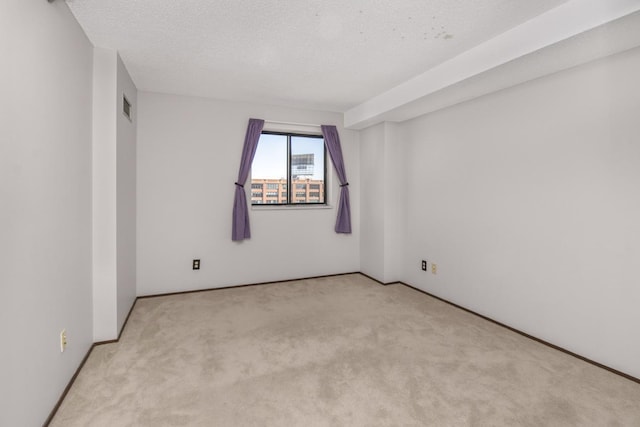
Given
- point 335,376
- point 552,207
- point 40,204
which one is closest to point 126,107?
point 40,204

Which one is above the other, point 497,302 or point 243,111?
point 243,111

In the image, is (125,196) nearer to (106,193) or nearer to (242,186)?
(106,193)

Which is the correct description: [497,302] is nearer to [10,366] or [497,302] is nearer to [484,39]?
[484,39]

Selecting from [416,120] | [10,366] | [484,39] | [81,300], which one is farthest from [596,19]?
[81,300]

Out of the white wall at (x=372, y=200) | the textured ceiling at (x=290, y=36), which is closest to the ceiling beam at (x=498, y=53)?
the textured ceiling at (x=290, y=36)

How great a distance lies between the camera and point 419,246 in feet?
13.6

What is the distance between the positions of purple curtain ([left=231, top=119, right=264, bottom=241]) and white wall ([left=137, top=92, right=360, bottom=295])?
0.30 feet

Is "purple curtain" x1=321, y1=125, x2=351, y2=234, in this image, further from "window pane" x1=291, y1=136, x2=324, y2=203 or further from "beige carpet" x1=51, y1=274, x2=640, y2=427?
"beige carpet" x1=51, y1=274, x2=640, y2=427

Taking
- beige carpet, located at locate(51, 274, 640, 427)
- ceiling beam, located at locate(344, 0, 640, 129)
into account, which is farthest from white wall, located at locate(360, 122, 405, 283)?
beige carpet, located at locate(51, 274, 640, 427)

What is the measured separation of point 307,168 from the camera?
479cm

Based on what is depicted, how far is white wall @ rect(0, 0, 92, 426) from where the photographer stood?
1.37m

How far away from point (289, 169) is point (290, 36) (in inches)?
91.2

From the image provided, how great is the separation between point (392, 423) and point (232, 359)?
4.08 feet

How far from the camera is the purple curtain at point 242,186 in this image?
4105mm
